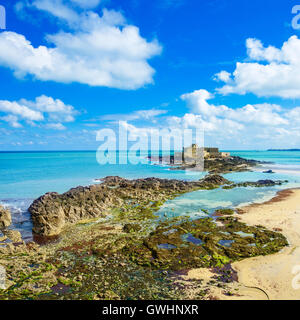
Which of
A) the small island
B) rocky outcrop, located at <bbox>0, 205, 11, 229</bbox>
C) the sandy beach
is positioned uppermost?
the small island

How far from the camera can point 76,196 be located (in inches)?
992

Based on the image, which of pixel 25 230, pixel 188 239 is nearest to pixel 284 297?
pixel 188 239

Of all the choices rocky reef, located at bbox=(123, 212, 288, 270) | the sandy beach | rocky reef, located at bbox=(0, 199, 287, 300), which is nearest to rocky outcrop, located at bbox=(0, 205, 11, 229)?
rocky reef, located at bbox=(0, 199, 287, 300)

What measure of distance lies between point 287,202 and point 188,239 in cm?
1694

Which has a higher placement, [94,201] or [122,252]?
[94,201]

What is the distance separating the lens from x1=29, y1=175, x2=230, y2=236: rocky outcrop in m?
17.4

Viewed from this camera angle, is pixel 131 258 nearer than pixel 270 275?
No

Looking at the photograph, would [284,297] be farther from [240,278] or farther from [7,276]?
[7,276]

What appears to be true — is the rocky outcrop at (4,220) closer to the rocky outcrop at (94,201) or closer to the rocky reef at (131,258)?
the rocky outcrop at (94,201)

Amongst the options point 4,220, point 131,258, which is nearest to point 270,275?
point 131,258

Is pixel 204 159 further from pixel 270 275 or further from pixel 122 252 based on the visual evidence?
pixel 270 275

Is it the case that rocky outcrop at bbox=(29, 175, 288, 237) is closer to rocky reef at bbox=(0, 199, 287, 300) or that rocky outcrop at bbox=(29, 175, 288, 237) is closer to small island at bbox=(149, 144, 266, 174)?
rocky reef at bbox=(0, 199, 287, 300)

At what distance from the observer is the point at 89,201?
2255cm

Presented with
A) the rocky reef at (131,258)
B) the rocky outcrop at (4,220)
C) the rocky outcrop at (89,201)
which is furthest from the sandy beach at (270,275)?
the rocky outcrop at (4,220)
